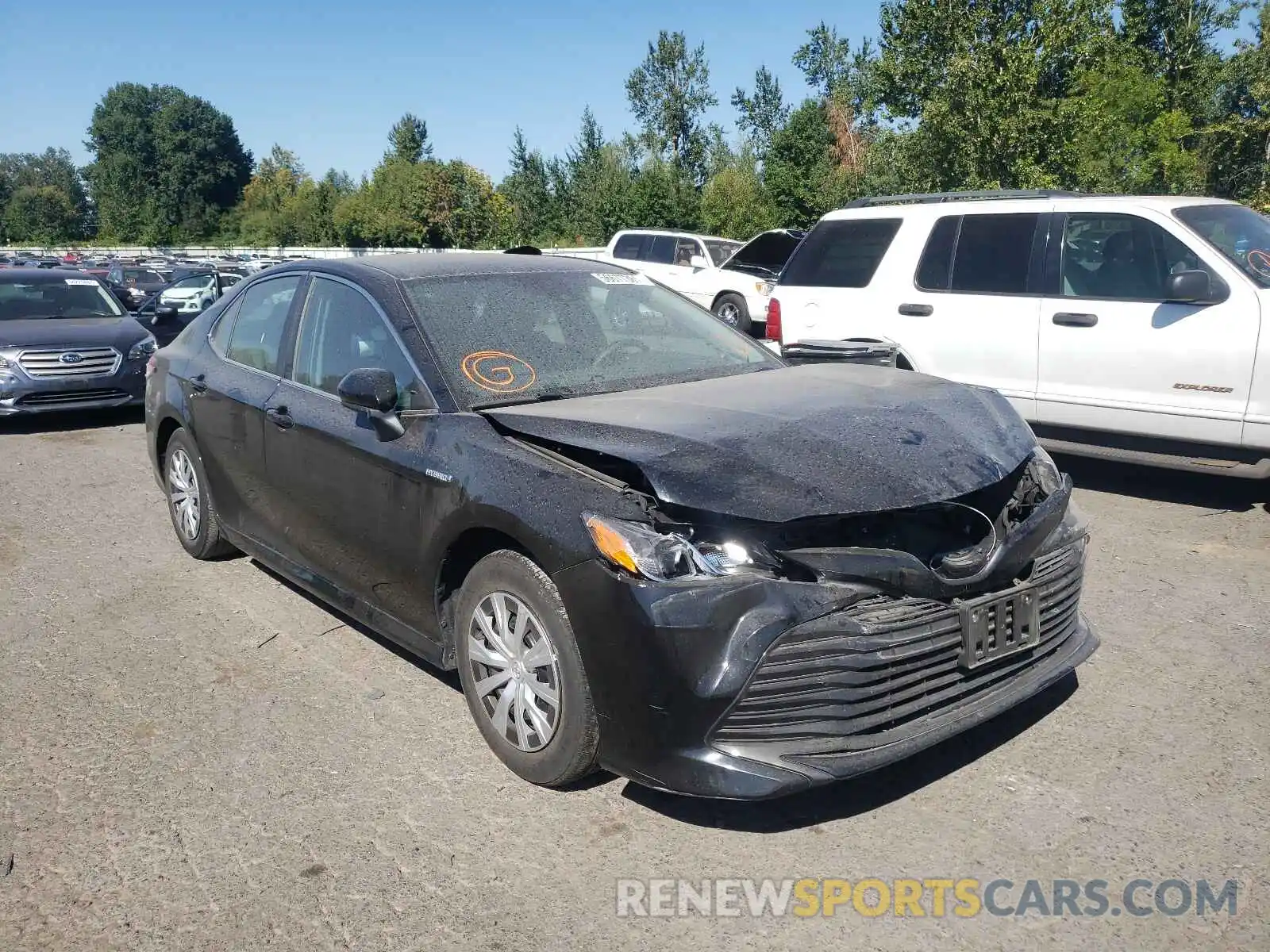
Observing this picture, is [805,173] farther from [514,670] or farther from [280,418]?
[514,670]

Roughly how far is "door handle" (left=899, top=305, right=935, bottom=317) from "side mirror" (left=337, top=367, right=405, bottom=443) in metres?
4.82

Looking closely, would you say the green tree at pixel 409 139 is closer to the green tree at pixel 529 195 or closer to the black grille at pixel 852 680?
the green tree at pixel 529 195

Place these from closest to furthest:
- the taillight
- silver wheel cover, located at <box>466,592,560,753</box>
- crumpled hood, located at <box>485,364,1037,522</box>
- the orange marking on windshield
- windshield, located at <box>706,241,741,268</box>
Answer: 1. crumpled hood, located at <box>485,364,1037,522</box>
2. silver wheel cover, located at <box>466,592,560,753</box>
3. the orange marking on windshield
4. the taillight
5. windshield, located at <box>706,241,741,268</box>

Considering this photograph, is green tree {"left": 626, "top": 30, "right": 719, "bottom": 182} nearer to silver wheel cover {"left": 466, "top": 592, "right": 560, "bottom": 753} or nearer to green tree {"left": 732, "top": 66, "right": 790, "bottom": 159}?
green tree {"left": 732, "top": 66, "right": 790, "bottom": 159}

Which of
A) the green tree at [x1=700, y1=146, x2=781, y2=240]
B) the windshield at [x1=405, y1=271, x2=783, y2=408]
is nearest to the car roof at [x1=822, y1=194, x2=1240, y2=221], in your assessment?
the windshield at [x1=405, y1=271, x2=783, y2=408]

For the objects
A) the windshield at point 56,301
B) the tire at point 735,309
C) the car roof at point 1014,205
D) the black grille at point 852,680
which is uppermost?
the car roof at point 1014,205

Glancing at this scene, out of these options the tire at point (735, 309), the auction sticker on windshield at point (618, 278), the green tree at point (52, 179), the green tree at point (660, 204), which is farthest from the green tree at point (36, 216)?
the auction sticker on windshield at point (618, 278)

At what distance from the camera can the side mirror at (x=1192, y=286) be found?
6.23 m

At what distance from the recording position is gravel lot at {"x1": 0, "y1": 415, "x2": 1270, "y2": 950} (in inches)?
110

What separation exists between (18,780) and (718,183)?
49.0 meters

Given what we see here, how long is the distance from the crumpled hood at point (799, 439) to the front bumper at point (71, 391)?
810 centimetres

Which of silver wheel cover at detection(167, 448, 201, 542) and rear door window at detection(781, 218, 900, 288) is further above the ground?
rear door window at detection(781, 218, 900, 288)

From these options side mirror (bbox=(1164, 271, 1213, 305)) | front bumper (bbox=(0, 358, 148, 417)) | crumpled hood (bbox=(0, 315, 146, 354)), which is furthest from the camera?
crumpled hood (bbox=(0, 315, 146, 354))

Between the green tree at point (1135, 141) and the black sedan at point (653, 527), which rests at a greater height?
the green tree at point (1135, 141)
